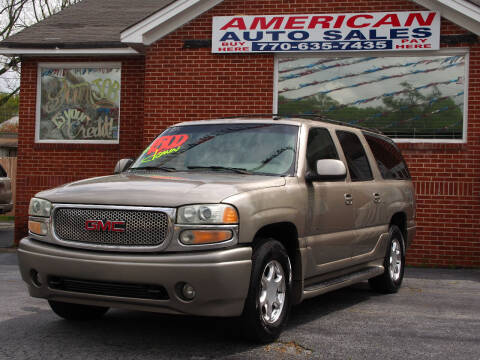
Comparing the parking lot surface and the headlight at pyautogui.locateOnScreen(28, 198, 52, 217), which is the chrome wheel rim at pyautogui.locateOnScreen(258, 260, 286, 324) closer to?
the parking lot surface

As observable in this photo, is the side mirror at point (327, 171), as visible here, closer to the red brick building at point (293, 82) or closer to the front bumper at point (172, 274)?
the front bumper at point (172, 274)

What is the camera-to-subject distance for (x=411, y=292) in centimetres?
825

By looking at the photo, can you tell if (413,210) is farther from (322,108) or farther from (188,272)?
(188,272)

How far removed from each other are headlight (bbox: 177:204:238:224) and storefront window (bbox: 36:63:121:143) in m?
8.73

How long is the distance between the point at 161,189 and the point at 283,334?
1.65 m

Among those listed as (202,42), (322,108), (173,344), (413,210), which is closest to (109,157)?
(202,42)

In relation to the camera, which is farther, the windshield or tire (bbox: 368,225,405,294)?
tire (bbox: 368,225,405,294)

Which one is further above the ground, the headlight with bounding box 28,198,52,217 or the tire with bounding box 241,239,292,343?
the headlight with bounding box 28,198,52,217

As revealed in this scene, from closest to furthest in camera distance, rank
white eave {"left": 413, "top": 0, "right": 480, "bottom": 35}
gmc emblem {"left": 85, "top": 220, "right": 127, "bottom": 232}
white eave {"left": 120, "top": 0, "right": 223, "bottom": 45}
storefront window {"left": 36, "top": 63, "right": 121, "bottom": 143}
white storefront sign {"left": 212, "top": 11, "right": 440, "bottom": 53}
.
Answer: gmc emblem {"left": 85, "top": 220, "right": 127, "bottom": 232} < white eave {"left": 413, "top": 0, "right": 480, "bottom": 35} < white storefront sign {"left": 212, "top": 11, "right": 440, "bottom": 53} < white eave {"left": 120, "top": 0, "right": 223, "bottom": 45} < storefront window {"left": 36, "top": 63, "right": 121, "bottom": 143}

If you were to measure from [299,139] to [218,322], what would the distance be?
69.5 inches

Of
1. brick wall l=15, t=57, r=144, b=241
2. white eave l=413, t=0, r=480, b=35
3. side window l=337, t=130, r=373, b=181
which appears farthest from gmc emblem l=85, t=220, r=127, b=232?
brick wall l=15, t=57, r=144, b=241

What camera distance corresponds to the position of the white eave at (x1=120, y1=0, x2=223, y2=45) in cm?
1167

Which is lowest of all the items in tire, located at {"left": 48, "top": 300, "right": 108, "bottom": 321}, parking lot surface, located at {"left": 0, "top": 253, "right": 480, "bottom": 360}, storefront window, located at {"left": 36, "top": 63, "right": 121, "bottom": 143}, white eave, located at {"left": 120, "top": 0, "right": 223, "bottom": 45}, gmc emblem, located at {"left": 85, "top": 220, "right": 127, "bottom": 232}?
parking lot surface, located at {"left": 0, "top": 253, "right": 480, "bottom": 360}

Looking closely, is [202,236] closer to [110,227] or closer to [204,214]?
[204,214]
